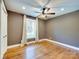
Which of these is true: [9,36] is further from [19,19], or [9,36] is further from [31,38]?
[31,38]

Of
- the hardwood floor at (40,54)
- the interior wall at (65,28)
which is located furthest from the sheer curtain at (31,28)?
the hardwood floor at (40,54)

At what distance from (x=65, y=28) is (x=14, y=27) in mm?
3633

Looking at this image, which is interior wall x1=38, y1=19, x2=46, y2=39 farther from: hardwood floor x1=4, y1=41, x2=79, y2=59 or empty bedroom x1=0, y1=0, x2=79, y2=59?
hardwood floor x1=4, y1=41, x2=79, y2=59

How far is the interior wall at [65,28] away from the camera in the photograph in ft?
13.0

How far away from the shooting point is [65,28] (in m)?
4.56

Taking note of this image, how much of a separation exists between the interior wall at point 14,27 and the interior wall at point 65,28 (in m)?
2.85

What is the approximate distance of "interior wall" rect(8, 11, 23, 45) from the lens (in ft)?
12.8

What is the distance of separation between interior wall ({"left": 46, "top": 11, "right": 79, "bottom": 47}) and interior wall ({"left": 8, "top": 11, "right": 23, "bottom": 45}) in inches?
112

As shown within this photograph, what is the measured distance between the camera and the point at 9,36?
387cm

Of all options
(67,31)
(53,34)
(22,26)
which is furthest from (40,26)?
(67,31)

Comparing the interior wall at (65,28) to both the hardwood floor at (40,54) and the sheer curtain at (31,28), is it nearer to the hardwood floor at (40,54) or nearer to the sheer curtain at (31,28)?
the hardwood floor at (40,54)

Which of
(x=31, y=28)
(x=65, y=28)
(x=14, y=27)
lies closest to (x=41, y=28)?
(x=31, y=28)

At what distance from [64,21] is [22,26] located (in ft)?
10.3

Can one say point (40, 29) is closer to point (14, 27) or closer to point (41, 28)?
point (41, 28)
